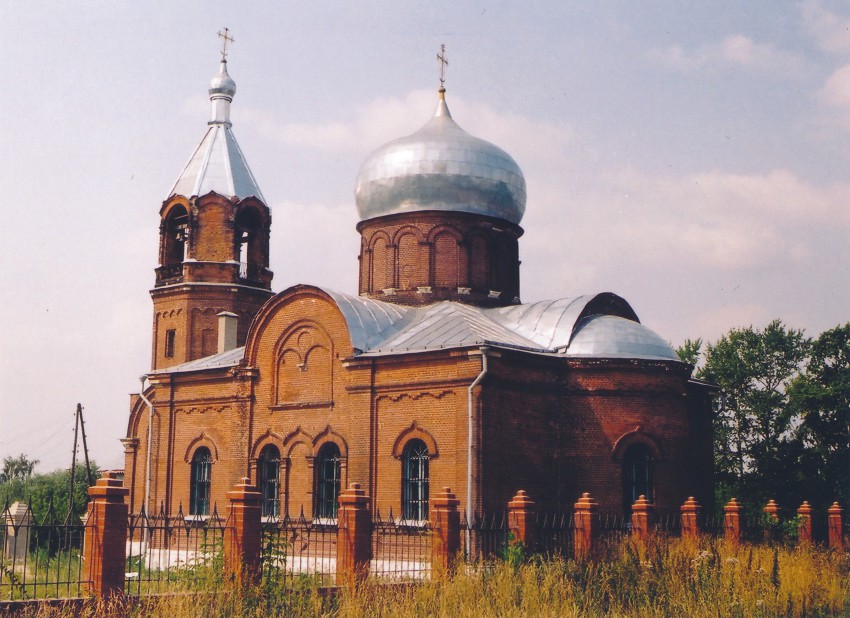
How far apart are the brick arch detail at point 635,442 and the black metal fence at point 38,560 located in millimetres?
8290

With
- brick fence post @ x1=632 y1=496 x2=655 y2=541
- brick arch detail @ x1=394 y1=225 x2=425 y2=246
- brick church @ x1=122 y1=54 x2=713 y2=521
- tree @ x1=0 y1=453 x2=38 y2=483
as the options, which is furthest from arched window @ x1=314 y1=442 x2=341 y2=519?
tree @ x1=0 y1=453 x2=38 y2=483

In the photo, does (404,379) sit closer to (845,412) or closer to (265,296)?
(265,296)

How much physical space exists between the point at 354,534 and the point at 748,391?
19.5m

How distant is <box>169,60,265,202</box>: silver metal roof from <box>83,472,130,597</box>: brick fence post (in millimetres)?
13875

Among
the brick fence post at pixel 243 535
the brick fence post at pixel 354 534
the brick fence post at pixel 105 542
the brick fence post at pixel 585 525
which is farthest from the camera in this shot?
the brick fence post at pixel 585 525

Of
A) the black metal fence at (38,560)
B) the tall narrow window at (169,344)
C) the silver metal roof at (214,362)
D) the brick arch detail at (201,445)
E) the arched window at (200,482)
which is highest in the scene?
the tall narrow window at (169,344)

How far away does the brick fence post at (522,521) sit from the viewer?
44.6 ft

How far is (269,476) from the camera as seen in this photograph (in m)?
18.9

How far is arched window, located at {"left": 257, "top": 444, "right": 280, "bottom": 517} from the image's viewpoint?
18.6m

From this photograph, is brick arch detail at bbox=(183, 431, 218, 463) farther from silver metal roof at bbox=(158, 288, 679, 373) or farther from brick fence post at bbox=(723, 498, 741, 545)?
brick fence post at bbox=(723, 498, 741, 545)

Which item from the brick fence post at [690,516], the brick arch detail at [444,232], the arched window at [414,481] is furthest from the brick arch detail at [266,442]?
the brick fence post at [690,516]

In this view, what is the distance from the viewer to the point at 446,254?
809 inches

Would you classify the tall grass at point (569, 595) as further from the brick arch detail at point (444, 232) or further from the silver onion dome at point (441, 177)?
the silver onion dome at point (441, 177)

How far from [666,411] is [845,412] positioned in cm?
1105
